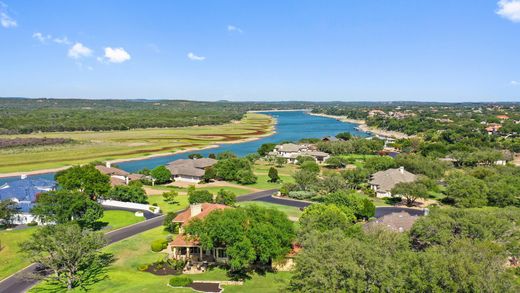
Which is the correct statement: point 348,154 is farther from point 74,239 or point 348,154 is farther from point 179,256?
point 74,239

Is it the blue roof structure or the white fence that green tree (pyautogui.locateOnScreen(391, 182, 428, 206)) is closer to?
the white fence

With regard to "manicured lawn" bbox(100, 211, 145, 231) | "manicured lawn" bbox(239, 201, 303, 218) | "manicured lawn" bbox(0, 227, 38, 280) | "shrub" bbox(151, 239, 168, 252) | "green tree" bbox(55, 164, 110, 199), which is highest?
"green tree" bbox(55, 164, 110, 199)

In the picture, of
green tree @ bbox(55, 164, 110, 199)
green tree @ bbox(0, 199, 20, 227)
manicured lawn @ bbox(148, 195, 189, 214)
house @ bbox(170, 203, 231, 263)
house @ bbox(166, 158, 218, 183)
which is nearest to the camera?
house @ bbox(170, 203, 231, 263)

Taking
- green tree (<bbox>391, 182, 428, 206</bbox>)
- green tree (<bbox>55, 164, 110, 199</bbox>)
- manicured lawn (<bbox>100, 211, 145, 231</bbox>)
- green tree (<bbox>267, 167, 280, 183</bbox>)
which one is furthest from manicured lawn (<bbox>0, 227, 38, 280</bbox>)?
green tree (<bbox>391, 182, 428, 206</bbox>)

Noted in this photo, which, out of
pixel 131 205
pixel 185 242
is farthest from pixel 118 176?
pixel 185 242

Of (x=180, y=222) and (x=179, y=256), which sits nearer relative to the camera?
(x=179, y=256)

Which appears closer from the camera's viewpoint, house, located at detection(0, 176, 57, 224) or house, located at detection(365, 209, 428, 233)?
house, located at detection(365, 209, 428, 233)

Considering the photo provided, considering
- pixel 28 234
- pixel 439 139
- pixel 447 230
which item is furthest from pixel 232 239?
pixel 439 139

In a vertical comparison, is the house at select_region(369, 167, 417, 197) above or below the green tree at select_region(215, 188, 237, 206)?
below
